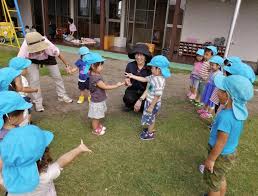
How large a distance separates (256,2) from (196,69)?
5.56 metres

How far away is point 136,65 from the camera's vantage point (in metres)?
4.53

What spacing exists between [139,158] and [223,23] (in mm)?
7855

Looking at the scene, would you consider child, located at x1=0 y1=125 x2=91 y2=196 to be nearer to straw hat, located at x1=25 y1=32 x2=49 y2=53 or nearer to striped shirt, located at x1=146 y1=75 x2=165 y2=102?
striped shirt, located at x1=146 y1=75 x2=165 y2=102

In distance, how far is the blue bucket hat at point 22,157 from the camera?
1517 millimetres

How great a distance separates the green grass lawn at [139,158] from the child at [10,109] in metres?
0.98

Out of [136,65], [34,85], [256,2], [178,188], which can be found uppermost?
[256,2]

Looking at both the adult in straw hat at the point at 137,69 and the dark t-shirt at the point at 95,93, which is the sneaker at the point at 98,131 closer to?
the dark t-shirt at the point at 95,93

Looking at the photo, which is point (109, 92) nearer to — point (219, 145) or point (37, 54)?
point (37, 54)

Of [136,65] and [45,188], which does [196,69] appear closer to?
[136,65]

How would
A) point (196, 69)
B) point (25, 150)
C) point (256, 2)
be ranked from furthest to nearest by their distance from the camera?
point (256, 2), point (196, 69), point (25, 150)

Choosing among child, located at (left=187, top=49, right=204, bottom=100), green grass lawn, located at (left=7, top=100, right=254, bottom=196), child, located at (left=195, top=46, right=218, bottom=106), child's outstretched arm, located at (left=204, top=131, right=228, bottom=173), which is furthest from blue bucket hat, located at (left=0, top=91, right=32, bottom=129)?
child, located at (left=187, top=49, right=204, bottom=100)

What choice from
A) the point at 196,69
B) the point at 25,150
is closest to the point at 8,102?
the point at 25,150

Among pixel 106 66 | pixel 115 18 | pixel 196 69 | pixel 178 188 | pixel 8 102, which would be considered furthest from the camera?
pixel 115 18

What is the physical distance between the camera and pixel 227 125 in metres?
2.20
